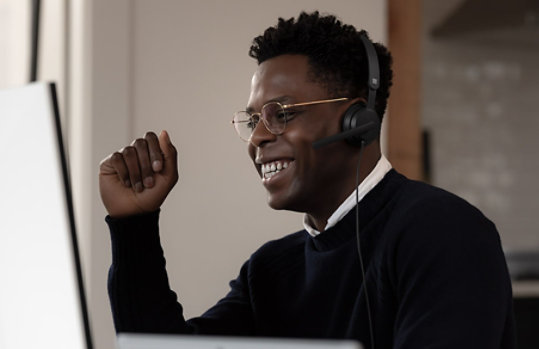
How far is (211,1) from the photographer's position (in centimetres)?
209

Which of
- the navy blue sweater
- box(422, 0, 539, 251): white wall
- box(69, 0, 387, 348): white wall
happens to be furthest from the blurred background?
box(422, 0, 539, 251): white wall

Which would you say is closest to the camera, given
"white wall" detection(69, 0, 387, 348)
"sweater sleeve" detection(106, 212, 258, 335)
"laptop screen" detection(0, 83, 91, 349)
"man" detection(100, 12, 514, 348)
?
"laptop screen" detection(0, 83, 91, 349)

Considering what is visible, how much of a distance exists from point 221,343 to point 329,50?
847 millimetres

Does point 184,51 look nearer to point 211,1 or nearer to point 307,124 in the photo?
point 211,1

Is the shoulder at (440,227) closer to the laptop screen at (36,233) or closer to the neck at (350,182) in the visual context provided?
the neck at (350,182)

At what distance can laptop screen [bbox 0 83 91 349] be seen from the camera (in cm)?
55

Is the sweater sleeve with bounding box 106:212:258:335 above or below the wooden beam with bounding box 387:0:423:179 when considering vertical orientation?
below

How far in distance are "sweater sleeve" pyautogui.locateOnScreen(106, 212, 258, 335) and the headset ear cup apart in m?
0.36

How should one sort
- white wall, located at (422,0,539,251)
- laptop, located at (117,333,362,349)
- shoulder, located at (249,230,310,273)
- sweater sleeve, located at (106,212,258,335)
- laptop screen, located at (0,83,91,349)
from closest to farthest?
laptop, located at (117,333,362,349)
laptop screen, located at (0,83,91,349)
sweater sleeve, located at (106,212,258,335)
shoulder, located at (249,230,310,273)
white wall, located at (422,0,539,251)

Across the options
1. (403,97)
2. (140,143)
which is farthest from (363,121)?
(403,97)

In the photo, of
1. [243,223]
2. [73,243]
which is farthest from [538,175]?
[73,243]

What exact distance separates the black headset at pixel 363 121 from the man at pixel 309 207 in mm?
29

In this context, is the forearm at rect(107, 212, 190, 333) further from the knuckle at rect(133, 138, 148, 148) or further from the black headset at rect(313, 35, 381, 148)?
the black headset at rect(313, 35, 381, 148)

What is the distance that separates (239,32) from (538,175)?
9.32 ft
